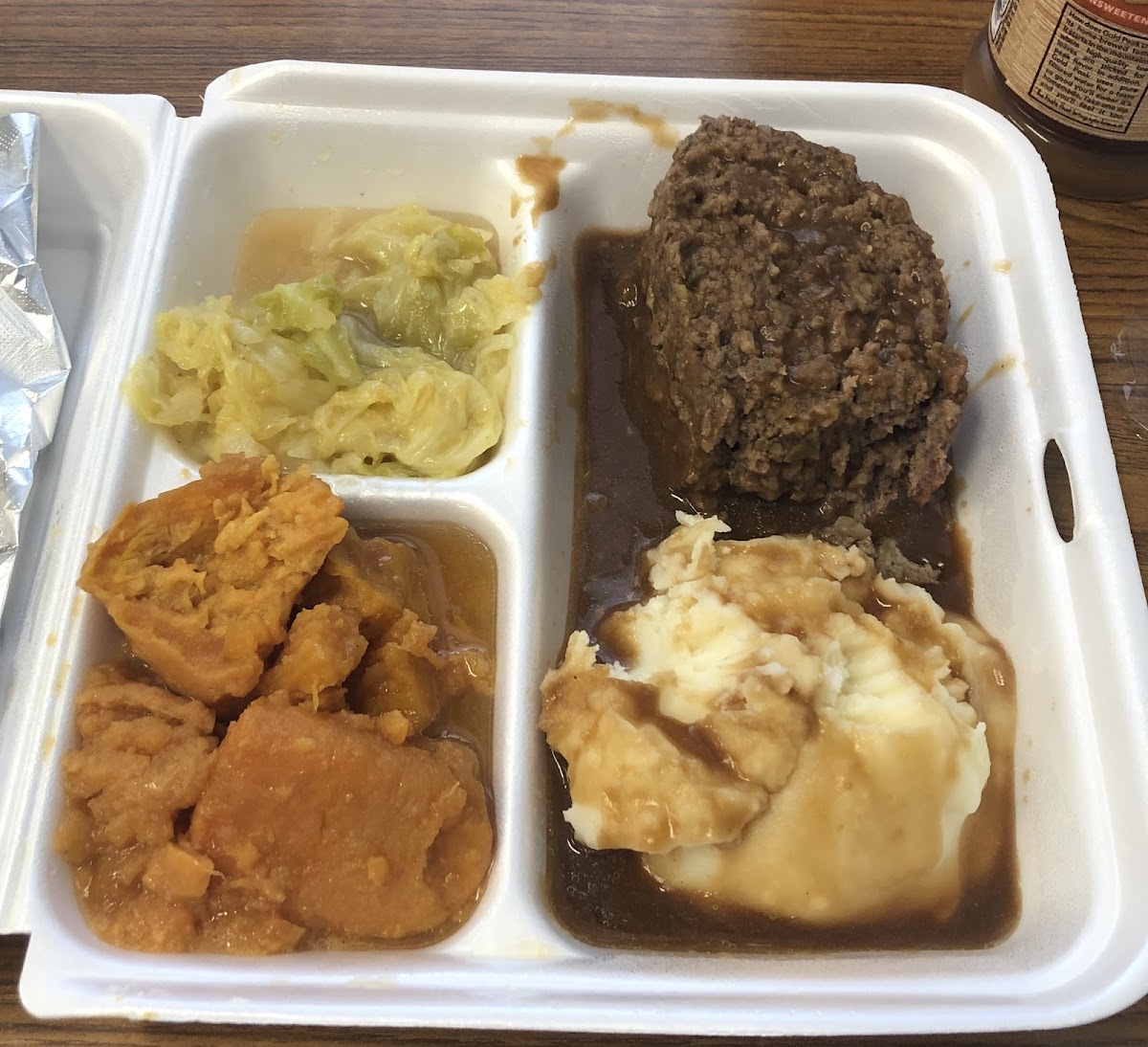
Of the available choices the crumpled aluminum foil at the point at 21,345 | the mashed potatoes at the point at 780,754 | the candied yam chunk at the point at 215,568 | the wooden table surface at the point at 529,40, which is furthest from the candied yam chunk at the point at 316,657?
the wooden table surface at the point at 529,40

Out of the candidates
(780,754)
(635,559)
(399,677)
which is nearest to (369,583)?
(399,677)

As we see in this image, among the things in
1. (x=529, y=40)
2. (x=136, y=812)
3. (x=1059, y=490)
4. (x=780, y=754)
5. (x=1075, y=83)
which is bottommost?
(x=136, y=812)

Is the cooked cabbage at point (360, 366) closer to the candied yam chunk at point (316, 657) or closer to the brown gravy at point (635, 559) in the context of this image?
the brown gravy at point (635, 559)

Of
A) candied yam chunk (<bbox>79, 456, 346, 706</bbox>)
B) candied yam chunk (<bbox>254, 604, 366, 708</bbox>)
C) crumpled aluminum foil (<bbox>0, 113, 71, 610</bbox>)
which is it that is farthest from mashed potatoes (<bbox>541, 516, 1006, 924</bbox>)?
crumpled aluminum foil (<bbox>0, 113, 71, 610</bbox>)

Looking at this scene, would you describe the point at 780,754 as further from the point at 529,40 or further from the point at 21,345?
the point at 529,40

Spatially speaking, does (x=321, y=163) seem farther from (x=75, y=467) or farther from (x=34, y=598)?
(x=34, y=598)

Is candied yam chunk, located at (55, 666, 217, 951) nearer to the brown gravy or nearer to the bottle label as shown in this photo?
the brown gravy

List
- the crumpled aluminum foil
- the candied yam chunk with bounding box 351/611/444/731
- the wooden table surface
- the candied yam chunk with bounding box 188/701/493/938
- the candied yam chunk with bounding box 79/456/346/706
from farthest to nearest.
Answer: the wooden table surface, the crumpled aluminum foil, the candied yam chunk with bounding box 351/611/444/731, the candied yam chunk with bounding box 79/456/346/706, the candied yam chunk with bounding box 188/701/493/938
